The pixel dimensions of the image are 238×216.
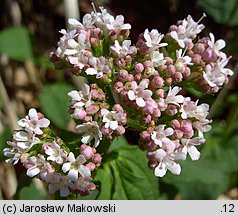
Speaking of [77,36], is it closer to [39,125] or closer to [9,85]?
[39,125]

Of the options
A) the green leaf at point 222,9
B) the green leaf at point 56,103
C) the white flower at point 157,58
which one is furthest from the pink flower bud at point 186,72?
the green leaf at point 56,103

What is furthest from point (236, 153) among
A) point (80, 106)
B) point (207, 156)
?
point (80, 106)

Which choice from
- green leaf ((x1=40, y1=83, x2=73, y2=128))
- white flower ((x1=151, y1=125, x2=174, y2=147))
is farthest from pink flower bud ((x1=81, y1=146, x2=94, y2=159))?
green leaf ((x1=40, y1=83, x2=73, y2=128))

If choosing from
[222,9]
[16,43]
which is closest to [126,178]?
[222,9]

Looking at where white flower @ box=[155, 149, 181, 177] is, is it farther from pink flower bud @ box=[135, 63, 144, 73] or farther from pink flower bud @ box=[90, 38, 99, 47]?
pink flower bud @ box=[90, 38, 99, 47]

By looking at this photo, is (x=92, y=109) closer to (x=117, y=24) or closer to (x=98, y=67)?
(x=98, y=67)

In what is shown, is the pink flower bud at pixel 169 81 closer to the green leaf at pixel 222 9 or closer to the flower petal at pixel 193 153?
the flower petal at pixel 193 153
